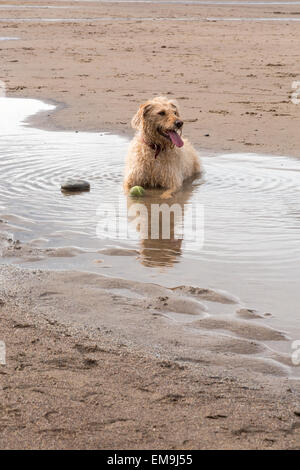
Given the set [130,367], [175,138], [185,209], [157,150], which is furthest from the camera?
[157,150]

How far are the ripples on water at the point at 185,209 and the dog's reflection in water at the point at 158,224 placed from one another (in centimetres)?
2

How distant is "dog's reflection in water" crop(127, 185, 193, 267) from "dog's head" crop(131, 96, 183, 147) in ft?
2.07

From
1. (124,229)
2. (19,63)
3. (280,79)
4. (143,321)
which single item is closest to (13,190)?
(124,229)

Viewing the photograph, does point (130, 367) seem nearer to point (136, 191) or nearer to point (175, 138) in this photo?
point (136, 191)

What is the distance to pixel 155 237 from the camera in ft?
22.5

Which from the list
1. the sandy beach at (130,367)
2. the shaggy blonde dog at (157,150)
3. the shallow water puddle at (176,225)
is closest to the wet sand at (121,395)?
the sandy beach at (130,367)

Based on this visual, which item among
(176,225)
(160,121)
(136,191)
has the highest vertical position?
(160,121)

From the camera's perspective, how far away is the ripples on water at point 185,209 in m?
5.78

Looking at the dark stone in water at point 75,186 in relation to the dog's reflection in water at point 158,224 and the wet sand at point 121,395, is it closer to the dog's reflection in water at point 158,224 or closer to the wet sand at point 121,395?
the dog's reflection in water at point 158,224

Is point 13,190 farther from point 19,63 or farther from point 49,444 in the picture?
point 19,63

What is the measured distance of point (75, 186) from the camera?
844 cm

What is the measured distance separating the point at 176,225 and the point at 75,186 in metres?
1.67

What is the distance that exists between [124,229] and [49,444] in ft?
12.4

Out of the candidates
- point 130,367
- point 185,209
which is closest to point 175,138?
point 185,209
